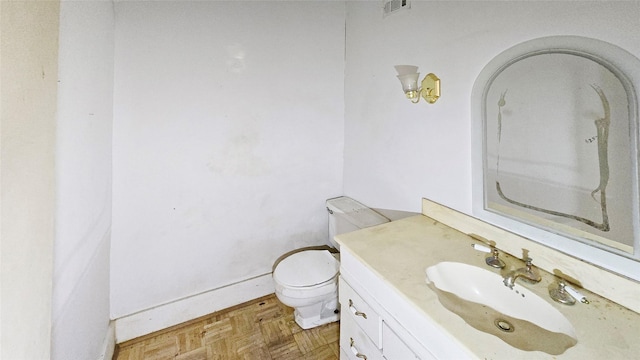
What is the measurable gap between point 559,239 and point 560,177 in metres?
0.23

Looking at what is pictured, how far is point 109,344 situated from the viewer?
1.57 m

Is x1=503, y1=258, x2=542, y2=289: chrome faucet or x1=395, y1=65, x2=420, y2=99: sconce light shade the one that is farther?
x1=395, y1=65, x2=420, y2=99: sconce light shade

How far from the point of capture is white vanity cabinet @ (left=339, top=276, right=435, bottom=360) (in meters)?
0.94

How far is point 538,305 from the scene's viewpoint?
34.6 inches

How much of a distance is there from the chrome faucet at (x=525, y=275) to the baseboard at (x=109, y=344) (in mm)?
1959

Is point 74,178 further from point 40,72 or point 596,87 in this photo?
point 596,87

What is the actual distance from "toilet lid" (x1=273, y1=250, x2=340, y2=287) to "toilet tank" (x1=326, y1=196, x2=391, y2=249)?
24 cm

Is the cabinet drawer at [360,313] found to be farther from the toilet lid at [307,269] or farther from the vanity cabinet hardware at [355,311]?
the toilet lid at [307,269]

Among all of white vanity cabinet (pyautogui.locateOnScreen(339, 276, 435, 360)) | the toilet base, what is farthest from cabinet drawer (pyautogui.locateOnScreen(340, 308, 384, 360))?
the toilet base

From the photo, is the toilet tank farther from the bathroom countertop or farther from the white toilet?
the bathroom countertop

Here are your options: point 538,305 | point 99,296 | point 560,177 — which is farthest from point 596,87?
point 99,296

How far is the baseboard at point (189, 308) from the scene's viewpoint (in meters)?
1.73

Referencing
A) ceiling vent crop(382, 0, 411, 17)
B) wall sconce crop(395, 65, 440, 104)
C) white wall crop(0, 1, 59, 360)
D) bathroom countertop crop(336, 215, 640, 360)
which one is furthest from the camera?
ceiling vent crop(382, 0, 411, 17)

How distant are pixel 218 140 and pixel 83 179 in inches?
30.7
